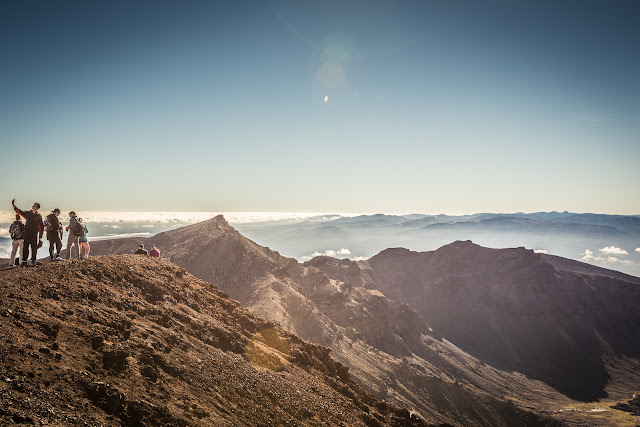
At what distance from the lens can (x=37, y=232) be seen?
23.2 m

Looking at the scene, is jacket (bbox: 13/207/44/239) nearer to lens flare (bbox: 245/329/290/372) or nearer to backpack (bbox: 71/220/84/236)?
backpack (bbox: 71/220/84/236)

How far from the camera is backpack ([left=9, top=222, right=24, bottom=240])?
23062mm

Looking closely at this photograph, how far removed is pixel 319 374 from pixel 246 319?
8200 mm

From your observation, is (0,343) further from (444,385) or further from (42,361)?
(444,385)

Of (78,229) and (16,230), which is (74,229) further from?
(16,230)

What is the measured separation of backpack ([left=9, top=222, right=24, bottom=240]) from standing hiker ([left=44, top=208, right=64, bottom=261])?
1.33m

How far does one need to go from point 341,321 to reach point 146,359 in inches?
4747

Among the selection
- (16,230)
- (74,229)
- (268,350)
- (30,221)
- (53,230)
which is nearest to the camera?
(30,221)

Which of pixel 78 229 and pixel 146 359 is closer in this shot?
pixel 146 359

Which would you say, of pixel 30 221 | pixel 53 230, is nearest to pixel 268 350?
pixel 53 230

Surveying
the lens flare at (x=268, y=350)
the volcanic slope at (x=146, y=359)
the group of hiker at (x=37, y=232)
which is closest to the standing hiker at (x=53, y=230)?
the group of hiker at (x=37, y=232)

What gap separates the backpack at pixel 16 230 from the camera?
75.7 feet

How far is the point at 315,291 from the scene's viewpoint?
142 m

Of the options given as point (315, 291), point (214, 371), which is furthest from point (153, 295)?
point (315, 291)
